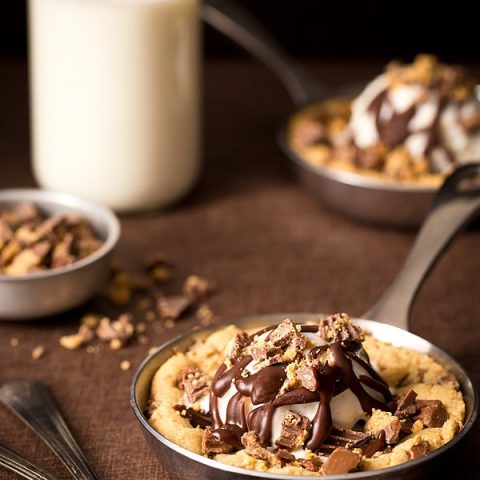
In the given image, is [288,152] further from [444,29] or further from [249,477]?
[444,29]

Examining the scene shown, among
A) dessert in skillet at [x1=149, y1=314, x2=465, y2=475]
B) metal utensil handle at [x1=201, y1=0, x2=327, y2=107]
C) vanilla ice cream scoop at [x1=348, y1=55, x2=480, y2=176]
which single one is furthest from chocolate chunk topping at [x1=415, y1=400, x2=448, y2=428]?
metal utensil handle at [x1=201, y1=0, x2=327, y2=107]

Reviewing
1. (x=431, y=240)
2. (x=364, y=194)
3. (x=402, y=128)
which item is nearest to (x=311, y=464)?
(x=431, y=240)

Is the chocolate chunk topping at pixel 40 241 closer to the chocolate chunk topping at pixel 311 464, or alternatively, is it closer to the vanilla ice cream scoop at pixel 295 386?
the vanilla ice cream scoop at pixel 295 386

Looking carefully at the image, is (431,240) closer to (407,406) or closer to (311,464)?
(407,406)

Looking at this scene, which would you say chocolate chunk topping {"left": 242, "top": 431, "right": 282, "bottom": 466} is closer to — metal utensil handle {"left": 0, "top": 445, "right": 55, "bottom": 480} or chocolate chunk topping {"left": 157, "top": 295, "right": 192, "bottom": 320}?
metal utensil handle {"left": 0, "top": 445, "right": 55, "bottom": 480}

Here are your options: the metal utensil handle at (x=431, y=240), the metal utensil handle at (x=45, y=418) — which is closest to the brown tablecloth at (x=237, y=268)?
the metal utensil handle at (x=45, y=418)

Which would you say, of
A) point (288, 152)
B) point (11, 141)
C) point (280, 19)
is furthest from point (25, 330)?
point (280, 19)
